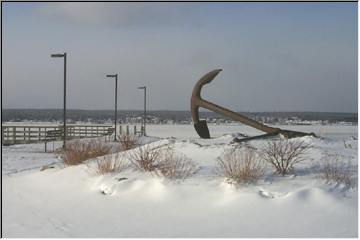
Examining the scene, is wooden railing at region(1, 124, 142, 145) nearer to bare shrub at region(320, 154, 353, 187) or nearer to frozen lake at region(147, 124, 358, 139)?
frozen lake at region(147, 124, 358, 139)

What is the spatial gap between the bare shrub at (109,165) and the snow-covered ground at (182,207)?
0.22 m

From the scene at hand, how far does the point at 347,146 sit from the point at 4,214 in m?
9.76

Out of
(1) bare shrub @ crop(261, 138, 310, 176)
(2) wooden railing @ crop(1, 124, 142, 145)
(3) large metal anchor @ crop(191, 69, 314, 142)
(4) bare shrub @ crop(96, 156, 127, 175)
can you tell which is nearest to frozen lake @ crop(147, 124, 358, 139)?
(2) wooden railing @ crop(1, 124, 142, 145)

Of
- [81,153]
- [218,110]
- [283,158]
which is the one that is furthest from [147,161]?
[218,110]

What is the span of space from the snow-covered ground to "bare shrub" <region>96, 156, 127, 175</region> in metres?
0.22

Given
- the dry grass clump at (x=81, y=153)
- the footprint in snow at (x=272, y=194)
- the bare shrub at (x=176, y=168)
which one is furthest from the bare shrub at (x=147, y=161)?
the footprint in snow at (x=272, y=194)

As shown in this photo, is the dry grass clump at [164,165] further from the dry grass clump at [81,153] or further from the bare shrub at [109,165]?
the dry grass clump at [81,153]

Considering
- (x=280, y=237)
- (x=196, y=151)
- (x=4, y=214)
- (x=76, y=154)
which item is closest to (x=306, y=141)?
(x=196, y=151)

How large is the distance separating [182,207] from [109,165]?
11.0ft

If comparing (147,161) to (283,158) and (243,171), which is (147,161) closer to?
(243,171)

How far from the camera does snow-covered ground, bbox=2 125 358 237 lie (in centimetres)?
783

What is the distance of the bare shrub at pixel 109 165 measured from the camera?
11766mm

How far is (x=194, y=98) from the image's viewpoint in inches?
637

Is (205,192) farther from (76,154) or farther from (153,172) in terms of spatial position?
(76,154)
